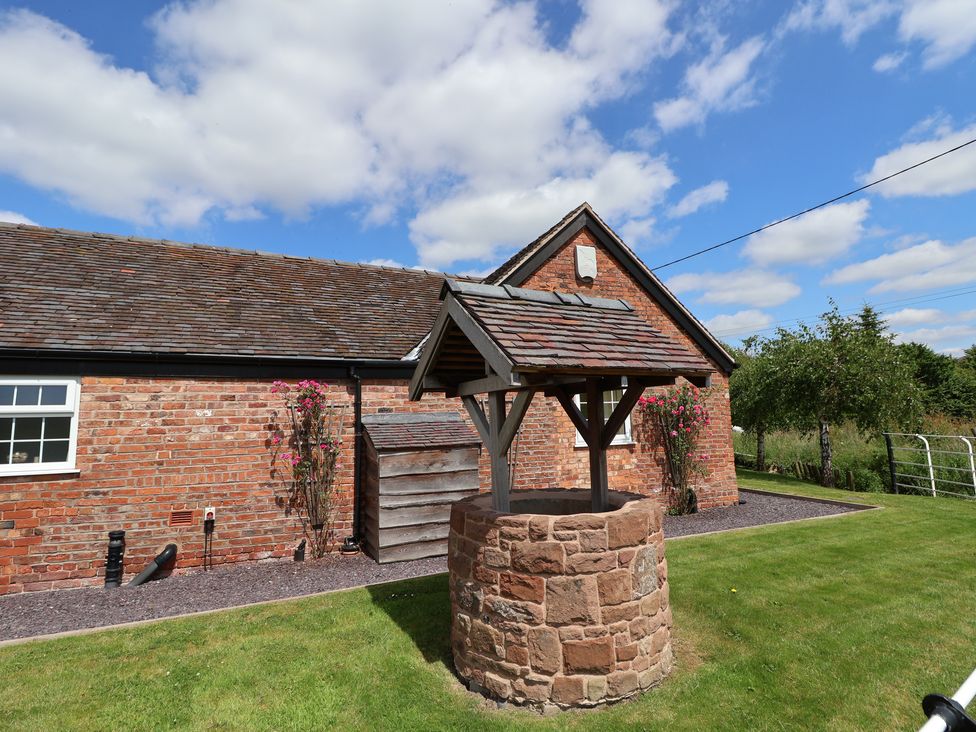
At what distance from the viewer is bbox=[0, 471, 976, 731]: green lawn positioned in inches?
143

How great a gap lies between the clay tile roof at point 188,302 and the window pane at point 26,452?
4.50 ft

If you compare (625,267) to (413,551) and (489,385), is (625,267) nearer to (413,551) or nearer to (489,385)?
(413,551)

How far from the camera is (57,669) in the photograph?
4.39m

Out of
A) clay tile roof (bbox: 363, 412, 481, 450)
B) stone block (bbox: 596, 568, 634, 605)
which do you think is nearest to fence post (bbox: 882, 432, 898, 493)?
clay tile roof (bbox: 363, 412, 481, 450)

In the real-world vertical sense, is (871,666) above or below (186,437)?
below

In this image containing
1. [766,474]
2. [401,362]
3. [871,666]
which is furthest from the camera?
[766,474]

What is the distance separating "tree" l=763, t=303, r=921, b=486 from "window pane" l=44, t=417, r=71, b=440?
54.4ft

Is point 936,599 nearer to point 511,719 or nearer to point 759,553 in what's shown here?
point 759,553

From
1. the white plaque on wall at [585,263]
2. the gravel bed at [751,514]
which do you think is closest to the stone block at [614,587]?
the gravel bed at [751,514]

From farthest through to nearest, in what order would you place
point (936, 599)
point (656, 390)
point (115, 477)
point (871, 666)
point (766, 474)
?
1. point (766, 474)
2. point (656, 390)
3. point (115, 477)
4. point (936, 599)
5. point (871, 666)

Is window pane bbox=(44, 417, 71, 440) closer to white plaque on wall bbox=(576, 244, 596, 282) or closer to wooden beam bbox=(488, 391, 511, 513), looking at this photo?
wooden beam bbox=(488, 391, 511, 513)

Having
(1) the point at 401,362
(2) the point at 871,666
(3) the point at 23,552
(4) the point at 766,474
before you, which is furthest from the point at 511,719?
(4) the point at 766,474

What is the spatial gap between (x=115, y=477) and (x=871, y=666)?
9.13 meters

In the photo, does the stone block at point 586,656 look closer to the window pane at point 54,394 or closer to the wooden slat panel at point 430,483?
the wooden slat panel at point 430,483
